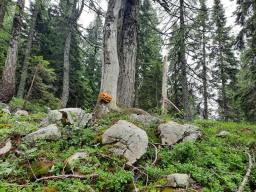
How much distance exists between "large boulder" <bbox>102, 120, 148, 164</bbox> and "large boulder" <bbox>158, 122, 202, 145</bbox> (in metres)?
0.71

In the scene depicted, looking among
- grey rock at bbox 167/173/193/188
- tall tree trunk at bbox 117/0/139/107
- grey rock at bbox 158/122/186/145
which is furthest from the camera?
tall tree trunk at bbox 117/0/139/107

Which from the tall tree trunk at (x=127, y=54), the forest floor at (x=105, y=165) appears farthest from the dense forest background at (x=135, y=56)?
the forest floor at (x=105, y=165)

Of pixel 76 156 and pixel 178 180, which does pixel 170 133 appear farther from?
pixel 76 156

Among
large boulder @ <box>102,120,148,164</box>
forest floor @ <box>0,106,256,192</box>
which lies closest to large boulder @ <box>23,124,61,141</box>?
forest floor @ <box>0,106,256,192</box>

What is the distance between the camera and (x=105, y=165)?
189 inches

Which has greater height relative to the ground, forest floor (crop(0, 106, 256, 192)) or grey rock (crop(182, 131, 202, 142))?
grey rock (crop(182, 131, 202, 142))

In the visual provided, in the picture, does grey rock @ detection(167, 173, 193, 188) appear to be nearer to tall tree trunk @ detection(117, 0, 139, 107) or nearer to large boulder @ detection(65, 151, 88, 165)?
large boulder @ detection(65, 151, 88, 165)

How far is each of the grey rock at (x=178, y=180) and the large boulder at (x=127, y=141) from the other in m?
0.82

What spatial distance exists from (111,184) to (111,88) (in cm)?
404

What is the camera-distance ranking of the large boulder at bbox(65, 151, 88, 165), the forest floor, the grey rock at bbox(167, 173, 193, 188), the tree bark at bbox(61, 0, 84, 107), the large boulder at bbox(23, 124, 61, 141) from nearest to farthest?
the forest floor < the grey rock at bbox(167, 173, 193, 188) < the large boulder at bbox(65, 151, 88, 165) < the large boulder at bbox(23, 124, 61, 141) < the tree bark at bbox(61, 0, 84, 107)

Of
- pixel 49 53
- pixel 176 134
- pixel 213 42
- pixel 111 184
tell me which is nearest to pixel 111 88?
pixel 176 134

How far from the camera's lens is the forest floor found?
4250 millimetres

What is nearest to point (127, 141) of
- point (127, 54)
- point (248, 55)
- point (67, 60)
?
point (127, 54)

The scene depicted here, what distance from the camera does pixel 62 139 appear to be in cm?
547
